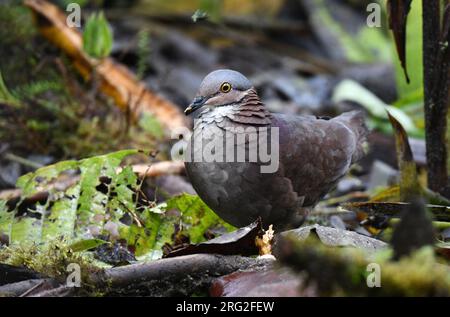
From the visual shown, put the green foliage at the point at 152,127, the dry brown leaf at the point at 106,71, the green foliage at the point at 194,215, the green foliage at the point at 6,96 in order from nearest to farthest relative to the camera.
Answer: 1. the green foliage at the point at 194,215
2. the green foliage at the point at 6,96
3. the green foliage at the point at 152,127
4. the dry brown leaf at the point at 106,71

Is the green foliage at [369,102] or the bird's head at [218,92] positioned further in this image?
the green foliage at [369,102]

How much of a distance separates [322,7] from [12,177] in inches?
190

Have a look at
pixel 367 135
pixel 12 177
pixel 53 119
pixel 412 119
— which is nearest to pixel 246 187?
pixel 367 135

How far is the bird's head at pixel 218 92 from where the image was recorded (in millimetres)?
3621

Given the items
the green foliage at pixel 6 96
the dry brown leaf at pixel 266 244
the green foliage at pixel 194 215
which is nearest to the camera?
the dry brown leaf at pixel 266 244

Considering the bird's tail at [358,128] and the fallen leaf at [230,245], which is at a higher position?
the bird's tail at [358,128]

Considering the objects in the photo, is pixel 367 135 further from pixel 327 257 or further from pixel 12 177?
pixel 327 257

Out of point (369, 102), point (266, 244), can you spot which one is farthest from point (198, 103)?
point (369, 102)

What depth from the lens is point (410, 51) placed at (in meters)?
5.55

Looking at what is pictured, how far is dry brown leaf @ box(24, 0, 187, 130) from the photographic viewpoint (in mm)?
5559

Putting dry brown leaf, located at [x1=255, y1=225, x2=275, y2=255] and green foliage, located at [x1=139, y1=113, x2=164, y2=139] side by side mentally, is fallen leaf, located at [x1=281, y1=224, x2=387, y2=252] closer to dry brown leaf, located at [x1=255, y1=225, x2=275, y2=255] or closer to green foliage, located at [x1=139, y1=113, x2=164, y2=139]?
dry brown leaf, located at [x1=255, y1=225, x2=275, y2=255]

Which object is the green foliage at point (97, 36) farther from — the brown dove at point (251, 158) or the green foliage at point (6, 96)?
the brown dove at point (251, 158)

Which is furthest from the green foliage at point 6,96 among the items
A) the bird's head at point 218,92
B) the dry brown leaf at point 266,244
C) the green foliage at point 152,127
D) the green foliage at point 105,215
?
the dry brown leaf at point 266,244

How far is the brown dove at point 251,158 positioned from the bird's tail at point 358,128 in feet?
1.34
